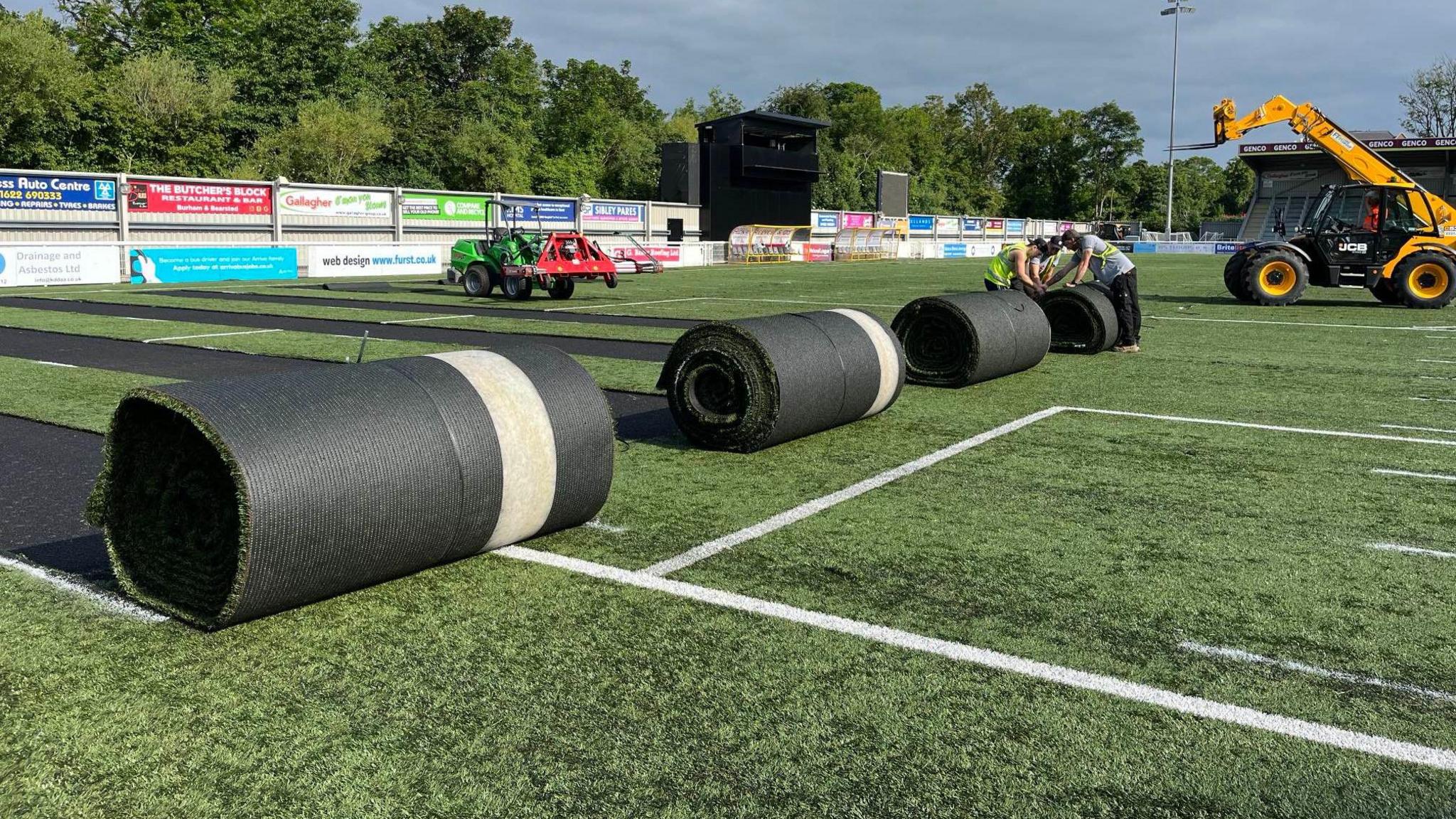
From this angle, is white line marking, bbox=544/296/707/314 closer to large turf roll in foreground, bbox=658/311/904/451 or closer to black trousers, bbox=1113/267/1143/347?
black trousers, bbox=1113/267/1143/347

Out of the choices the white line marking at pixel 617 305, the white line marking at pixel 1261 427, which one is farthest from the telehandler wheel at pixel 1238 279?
the white line marking at pixel 1261 427

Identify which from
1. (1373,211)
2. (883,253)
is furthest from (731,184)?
(1373,211)

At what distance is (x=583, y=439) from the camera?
503 cm

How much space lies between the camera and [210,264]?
2789 centimetres

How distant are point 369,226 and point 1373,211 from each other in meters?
25.6

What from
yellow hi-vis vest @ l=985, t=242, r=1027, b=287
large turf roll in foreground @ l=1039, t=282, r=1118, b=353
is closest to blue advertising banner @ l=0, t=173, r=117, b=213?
yellow hi-vis vest @ l=985, t=242, r=1027, b=287

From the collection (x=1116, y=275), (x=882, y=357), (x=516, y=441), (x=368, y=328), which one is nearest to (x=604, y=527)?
(x=516, y=441)

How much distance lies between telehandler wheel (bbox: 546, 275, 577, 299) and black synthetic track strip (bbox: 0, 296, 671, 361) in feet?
18.7

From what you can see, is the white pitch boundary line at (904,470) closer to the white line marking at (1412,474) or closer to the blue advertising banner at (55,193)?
the white line marking at (1412,474)

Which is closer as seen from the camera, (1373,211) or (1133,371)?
(1133,371)

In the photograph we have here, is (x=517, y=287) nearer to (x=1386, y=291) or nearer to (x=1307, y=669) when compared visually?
(x=1386, y=291)

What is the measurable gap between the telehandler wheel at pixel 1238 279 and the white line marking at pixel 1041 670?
1900cm

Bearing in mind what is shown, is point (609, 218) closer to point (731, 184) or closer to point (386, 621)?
point (731, 184)

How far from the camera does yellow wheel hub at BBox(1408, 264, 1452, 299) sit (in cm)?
1936
